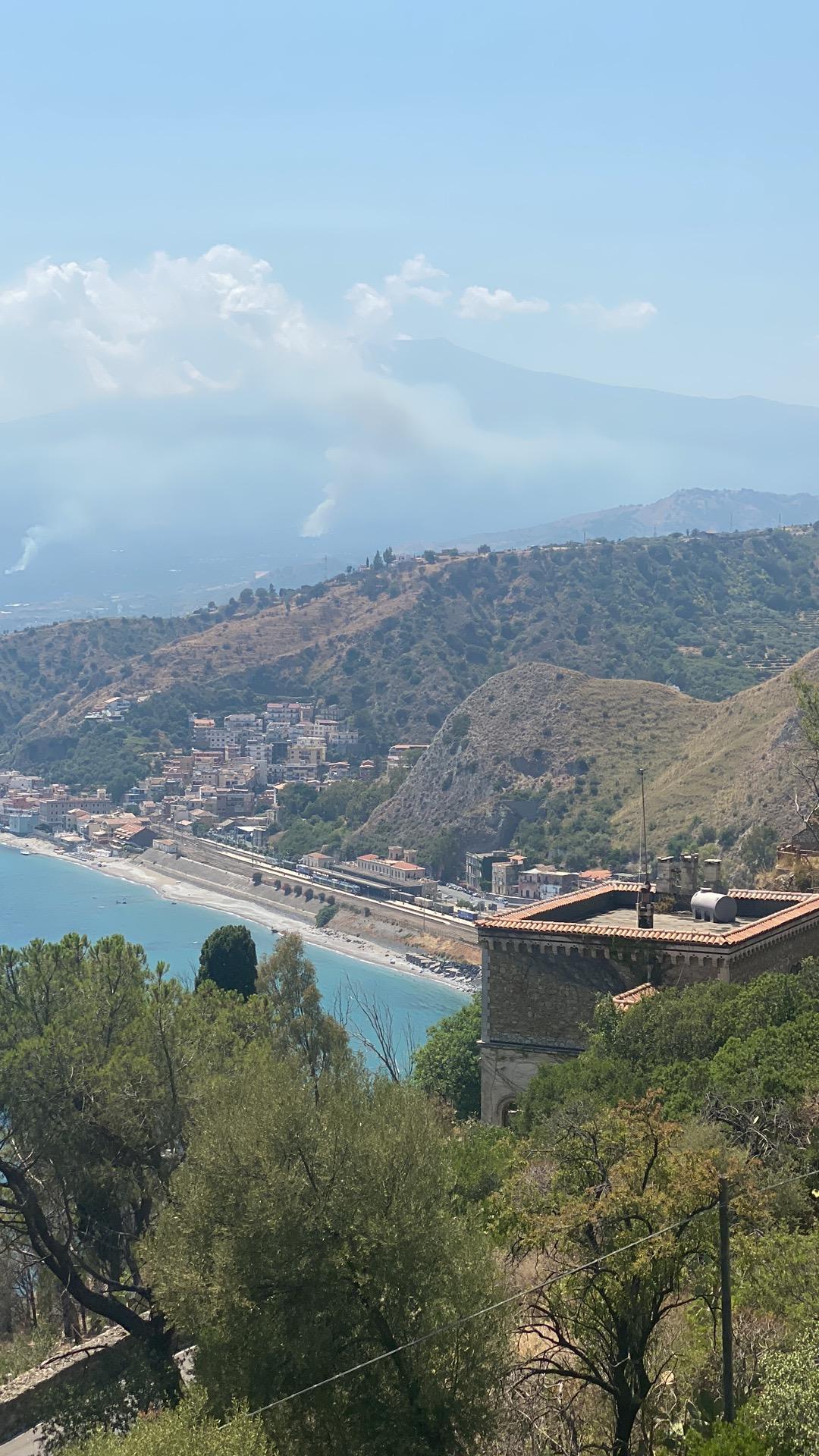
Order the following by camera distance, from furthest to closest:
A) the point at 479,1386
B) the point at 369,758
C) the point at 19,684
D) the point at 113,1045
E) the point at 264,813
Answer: the point at 19,684 < the point at 369,758 < the point at 264,813 < the point at 113,1045 < the point at 479,1386

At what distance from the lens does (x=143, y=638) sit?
482 ft

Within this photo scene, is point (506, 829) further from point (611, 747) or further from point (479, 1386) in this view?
point (479, 1386)

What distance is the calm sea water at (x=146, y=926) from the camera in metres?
55.8

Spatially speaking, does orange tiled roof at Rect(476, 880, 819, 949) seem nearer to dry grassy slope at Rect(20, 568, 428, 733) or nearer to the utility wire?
the utility wire

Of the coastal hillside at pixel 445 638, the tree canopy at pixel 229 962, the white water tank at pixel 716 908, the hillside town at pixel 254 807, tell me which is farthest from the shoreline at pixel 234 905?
the white water tank at pixel 716 908

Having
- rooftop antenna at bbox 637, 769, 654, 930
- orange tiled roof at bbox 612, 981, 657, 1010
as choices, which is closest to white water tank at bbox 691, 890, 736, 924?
rooftop antenna at bbox 637, 769, 654, 930

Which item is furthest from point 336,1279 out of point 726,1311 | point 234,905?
point 234,905

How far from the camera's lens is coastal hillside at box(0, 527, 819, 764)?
383 ft

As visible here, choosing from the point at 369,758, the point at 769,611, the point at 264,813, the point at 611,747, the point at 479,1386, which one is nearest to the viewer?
the point at 479,1386

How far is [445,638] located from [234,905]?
50.1 metres

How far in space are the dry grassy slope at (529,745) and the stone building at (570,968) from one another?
59.5 m

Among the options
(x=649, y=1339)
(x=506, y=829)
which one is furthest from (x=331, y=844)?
(x=649, y=1339)

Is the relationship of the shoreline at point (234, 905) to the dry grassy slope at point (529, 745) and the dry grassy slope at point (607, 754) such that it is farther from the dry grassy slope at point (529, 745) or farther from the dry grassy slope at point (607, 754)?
the dry grassy slope at point (529, 745)

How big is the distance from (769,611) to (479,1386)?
122421 millimetres
